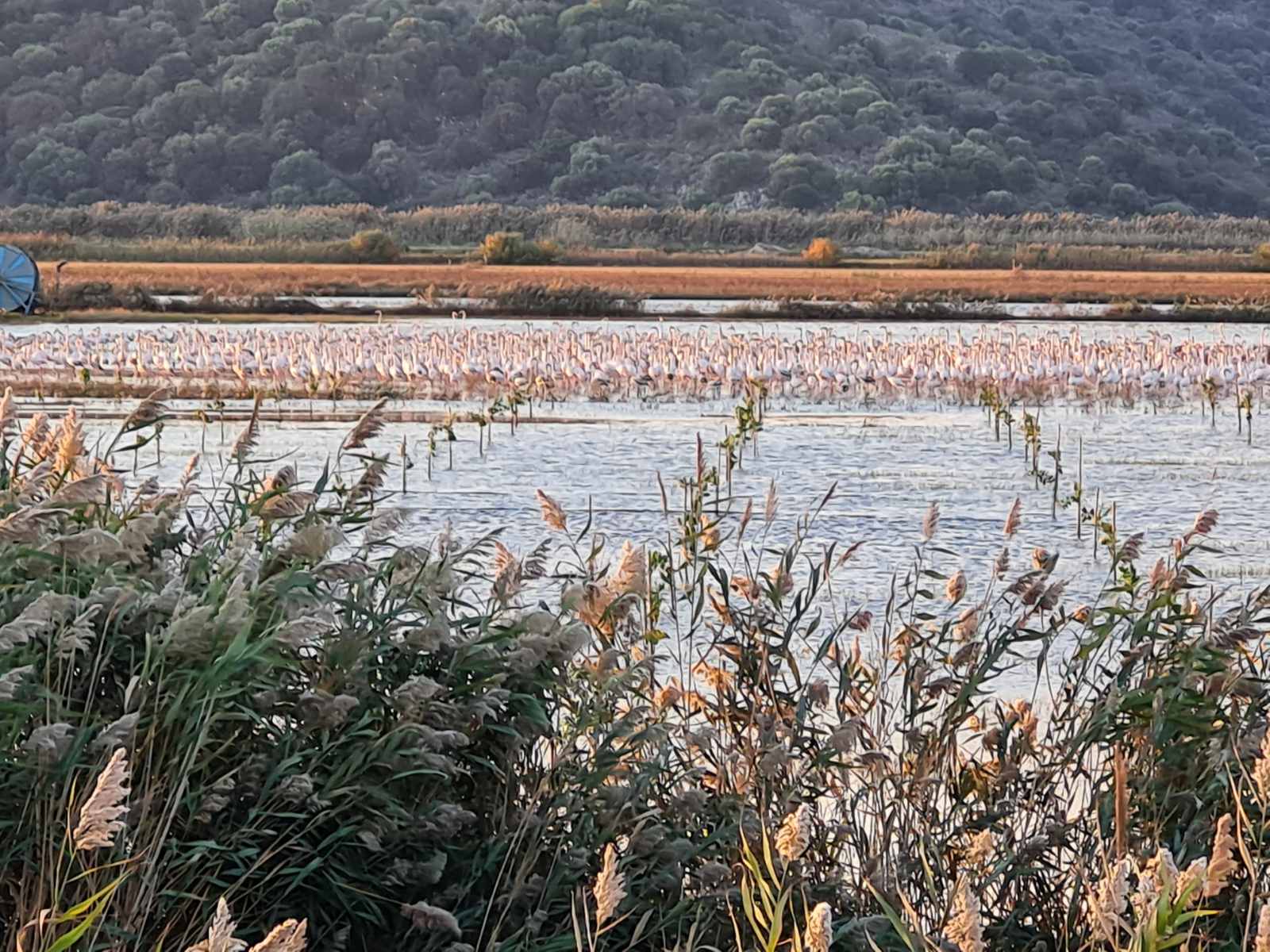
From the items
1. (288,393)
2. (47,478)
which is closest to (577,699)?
(47,478)

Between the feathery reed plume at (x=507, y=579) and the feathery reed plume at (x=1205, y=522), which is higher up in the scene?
the feathery reed plume at (x=1205, y=522)

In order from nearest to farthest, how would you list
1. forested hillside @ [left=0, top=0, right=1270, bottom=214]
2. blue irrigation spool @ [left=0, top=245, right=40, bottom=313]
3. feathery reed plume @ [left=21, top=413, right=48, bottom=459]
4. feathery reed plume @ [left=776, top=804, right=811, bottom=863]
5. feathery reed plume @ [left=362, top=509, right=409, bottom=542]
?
feathery reed plume @ [left=776, top=804, right=811, bottom=863]
feathery reed plume @ [left=362, top=509, right=409, bottom=542]
feathery reed plume @ [left=21, top=413, right=48, bottom=459]
blue irrigation spool @ [left=0, top=245, right=40, bottom=313]
forested hillside @ [left=0, top=0, right=1270, bottom=214]

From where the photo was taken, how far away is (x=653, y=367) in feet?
60.2

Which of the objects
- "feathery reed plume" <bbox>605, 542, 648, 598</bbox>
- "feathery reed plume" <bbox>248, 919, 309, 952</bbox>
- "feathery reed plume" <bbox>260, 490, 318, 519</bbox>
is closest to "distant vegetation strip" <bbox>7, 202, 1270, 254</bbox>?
"feathery reed plume" <bbox>605, 542, 648, 598</bbox>

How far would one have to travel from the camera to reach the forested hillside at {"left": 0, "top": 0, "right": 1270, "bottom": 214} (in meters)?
82.6

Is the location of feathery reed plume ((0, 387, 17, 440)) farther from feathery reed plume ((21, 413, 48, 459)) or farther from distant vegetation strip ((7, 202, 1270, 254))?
distant vegetation strip ((7, 202, 1270, 254))

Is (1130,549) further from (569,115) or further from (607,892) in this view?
(569,115)

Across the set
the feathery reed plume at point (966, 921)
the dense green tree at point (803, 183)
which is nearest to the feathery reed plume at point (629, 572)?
the feathery reed plume at point (966, 921)

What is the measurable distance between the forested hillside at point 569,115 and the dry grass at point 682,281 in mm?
32832

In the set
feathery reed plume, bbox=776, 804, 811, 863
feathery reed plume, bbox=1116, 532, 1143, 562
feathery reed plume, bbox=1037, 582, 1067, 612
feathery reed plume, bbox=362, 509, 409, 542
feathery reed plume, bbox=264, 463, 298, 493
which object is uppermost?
feathery reed plume, bbox=264, 463, 298, 493

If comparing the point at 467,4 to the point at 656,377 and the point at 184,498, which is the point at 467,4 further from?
the point at 184,498

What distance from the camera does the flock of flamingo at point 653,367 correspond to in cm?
1775

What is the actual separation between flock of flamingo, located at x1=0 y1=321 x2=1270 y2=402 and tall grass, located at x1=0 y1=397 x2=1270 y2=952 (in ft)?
37.7

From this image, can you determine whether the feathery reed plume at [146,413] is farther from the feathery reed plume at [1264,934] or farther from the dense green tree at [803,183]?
the dense green tree at [803,183]
